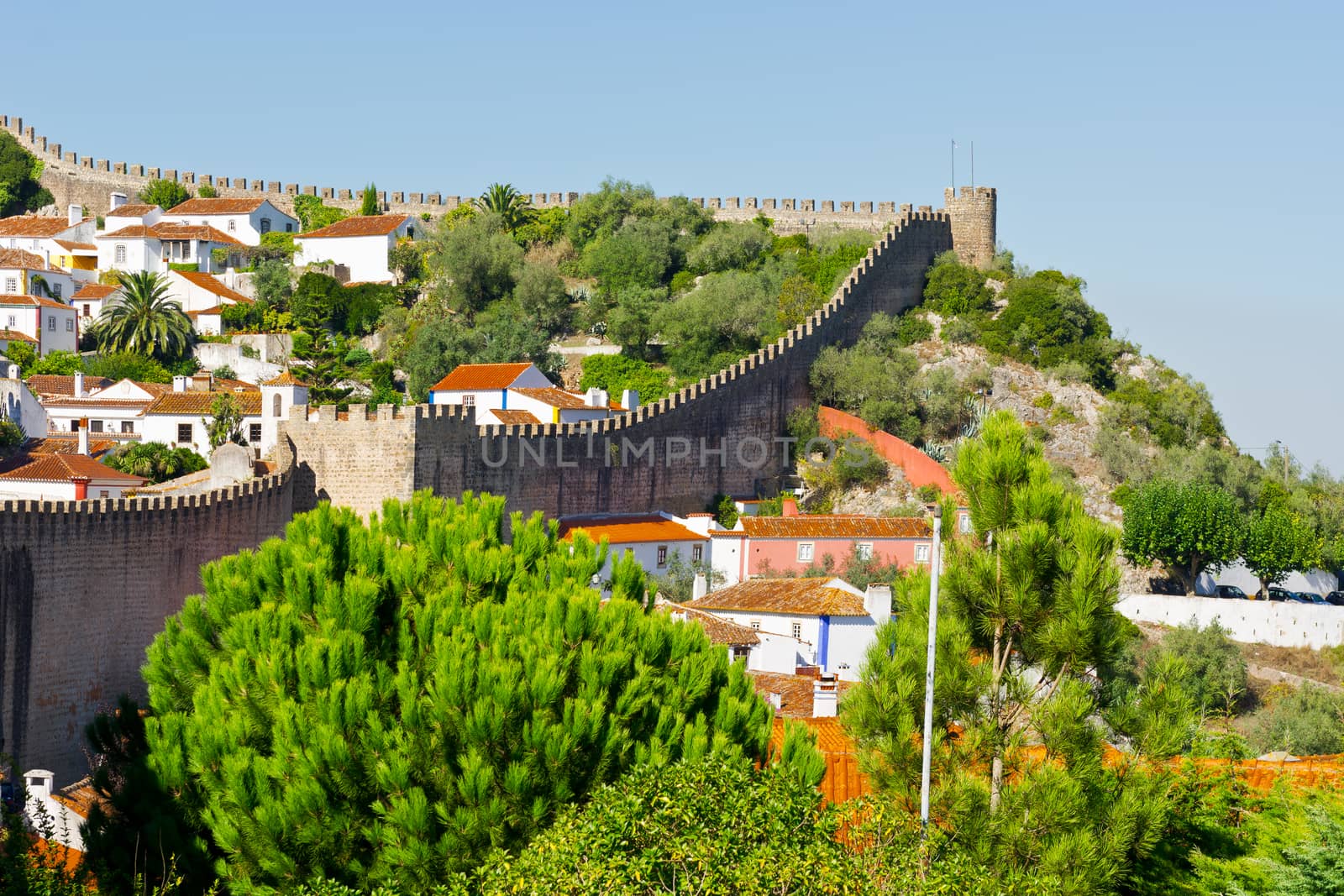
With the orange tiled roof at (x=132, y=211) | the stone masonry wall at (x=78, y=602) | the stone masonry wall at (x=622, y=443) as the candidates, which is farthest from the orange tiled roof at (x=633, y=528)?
the orange tiled roof at (x=132, y=211)

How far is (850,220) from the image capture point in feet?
183

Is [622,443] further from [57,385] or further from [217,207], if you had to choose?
[217,207]

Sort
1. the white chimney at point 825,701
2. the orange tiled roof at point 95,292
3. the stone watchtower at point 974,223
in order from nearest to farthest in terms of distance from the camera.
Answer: the white chimney at point 825,701 < the stone watchtower at point 974,223 < the orange tiled roof at point 95,292

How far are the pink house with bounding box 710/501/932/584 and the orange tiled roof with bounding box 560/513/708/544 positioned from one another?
0.70 m

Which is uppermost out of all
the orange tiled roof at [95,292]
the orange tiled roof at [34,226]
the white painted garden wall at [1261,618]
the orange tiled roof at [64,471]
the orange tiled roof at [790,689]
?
the orange tiled roof at [34,226]

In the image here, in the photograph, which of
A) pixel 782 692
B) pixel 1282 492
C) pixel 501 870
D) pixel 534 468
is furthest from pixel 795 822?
pixel 1282 492

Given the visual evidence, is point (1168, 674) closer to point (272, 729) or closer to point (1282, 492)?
point (272, 729)

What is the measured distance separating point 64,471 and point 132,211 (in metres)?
26.6

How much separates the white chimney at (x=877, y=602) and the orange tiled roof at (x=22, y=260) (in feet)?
102

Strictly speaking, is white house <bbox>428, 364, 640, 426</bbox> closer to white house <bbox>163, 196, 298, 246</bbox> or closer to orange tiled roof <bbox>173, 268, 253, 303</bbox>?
orange tiled roof <bbox>173, 268, 253, 303</bbox>

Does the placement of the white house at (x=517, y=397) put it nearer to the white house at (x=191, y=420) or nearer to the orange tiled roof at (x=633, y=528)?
the orange tiled roof at (x=633, y=528)

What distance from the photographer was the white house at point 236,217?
5838 centimetres

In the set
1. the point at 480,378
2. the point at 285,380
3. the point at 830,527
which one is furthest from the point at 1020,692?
the point at 285,380

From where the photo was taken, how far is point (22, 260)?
175ft
